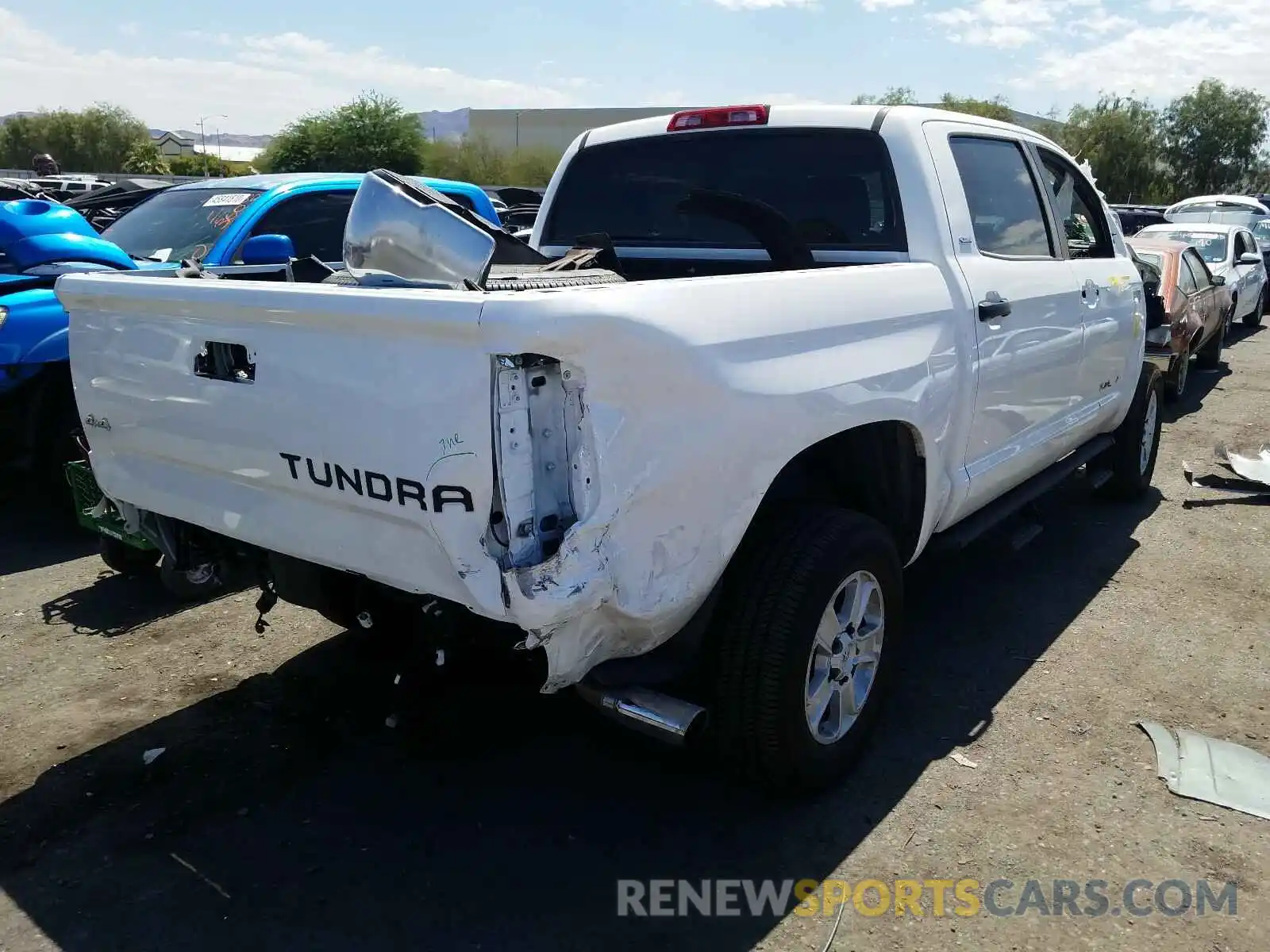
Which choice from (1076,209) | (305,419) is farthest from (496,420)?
(1076,209)

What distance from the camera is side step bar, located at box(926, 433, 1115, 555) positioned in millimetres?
3865

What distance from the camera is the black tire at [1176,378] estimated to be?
8.97 meters

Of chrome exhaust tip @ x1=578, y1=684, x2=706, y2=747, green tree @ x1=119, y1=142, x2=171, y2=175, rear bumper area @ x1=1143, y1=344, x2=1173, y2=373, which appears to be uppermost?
green tree @ x1=119, y1=142, x2=171, y2=175

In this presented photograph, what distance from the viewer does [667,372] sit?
7.70 ft

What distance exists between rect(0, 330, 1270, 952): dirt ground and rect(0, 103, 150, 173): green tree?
258ft

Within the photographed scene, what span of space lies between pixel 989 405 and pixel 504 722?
2090mm

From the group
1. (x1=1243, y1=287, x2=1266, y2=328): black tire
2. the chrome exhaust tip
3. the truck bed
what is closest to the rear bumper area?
the truck bed

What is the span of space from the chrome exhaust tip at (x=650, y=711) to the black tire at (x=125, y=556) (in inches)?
108

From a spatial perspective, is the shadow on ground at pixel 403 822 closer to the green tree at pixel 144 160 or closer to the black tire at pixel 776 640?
the black tire at pixel 776 640

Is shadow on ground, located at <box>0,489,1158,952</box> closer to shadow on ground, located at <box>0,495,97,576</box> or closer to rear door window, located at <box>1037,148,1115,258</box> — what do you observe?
shadow on ground, located at <box>0,495,97,576</box>

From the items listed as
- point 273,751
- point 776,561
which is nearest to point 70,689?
point 273,751

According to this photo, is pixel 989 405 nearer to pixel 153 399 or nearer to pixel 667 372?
pixel 667 372

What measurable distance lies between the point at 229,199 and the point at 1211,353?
34.0ft

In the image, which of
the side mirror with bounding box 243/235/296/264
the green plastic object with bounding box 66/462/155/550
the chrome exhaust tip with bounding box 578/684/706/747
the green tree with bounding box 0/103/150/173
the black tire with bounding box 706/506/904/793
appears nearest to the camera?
the chrome exhaust tip with bounding box 578/684/706/747
